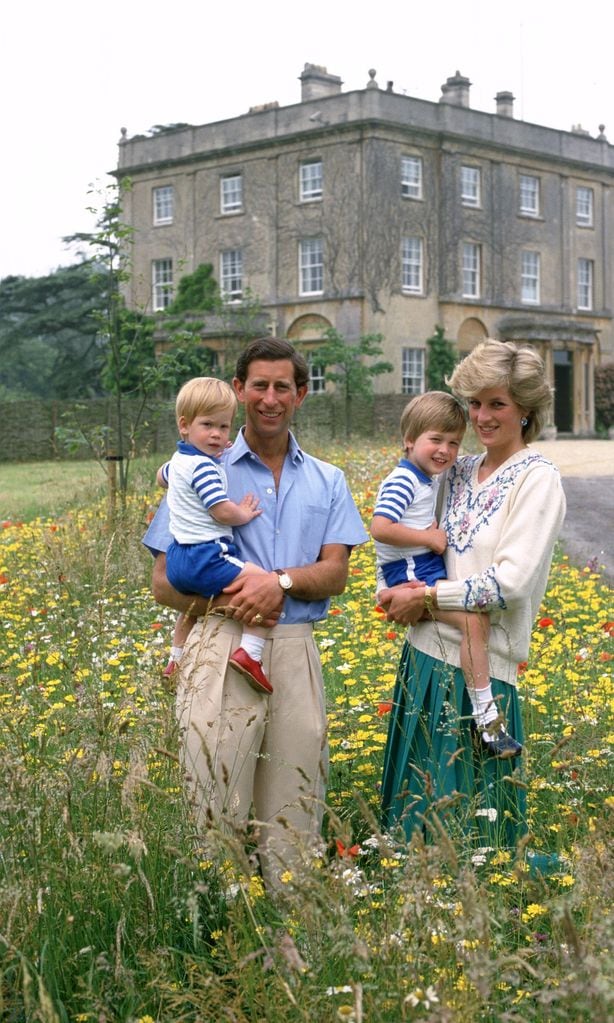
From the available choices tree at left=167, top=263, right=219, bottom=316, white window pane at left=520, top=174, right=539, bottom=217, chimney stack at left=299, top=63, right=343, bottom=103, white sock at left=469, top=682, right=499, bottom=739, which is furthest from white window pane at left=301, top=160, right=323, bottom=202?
white sock at left=469, top=682, right=499, bottom=739

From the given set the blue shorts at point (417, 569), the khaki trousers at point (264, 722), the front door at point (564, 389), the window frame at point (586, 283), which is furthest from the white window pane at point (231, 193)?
the khaki trousers at point (264, 722)

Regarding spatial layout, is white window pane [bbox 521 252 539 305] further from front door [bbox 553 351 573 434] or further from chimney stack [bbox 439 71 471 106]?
chimney stack [bbox 439 71 471 106]

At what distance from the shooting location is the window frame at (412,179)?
3906cm

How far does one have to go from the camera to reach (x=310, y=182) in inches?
1549

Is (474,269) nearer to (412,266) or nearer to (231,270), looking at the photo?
(412,266)

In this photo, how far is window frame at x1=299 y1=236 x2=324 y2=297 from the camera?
3903 centimetres

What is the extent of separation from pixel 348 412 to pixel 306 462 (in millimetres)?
28450

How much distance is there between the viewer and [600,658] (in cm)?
580

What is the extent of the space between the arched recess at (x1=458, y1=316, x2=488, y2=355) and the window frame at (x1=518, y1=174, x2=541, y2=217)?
14.9 feet

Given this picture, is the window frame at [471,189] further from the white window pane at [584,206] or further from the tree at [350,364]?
the tree at [350,364]

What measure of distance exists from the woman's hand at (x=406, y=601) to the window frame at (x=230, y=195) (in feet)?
125

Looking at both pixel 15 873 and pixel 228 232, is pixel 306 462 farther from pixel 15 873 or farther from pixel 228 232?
pixel 228 232

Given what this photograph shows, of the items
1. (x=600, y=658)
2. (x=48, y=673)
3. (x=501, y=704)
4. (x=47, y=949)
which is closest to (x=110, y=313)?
(x=48, y=673)

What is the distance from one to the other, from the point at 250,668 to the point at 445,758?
69cm
